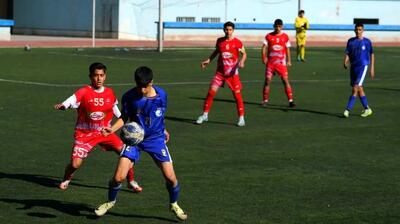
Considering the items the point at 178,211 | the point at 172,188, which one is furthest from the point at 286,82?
the point at 178,211

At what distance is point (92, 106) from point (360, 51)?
389 inches

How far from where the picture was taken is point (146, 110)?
9.68 metres

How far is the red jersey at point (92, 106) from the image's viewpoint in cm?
1120

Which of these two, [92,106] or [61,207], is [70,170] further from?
[61,207]

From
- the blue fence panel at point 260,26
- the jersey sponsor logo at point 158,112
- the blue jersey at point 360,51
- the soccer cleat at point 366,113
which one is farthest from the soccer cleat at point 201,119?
the blue fence panel at point 260,26

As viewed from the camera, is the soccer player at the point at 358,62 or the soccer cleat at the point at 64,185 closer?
the soccer cleat at the point at 64,185

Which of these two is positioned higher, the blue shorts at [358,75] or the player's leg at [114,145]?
the blue shorts at [358,75]

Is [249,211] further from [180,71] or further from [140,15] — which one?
[140,15]

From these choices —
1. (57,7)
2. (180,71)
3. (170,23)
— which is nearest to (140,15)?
(170,23)

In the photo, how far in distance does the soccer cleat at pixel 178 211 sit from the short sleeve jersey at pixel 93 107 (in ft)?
6.48

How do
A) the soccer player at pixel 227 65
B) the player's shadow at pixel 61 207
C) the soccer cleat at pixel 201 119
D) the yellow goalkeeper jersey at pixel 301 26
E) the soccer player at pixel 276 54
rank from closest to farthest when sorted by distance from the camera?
the player's shadow at pixel 61 207 < the soccer cleat at pixel 201 119 < the soccer player at pixel 227 65 < the soccer player at pixel 276 54 < the yellow goalkeeper jersey at pixel 301 26

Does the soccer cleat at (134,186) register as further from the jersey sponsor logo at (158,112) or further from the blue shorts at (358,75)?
the blue shorts at (358,75)

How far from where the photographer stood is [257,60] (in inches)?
1497

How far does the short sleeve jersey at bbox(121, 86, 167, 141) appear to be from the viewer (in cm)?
967
